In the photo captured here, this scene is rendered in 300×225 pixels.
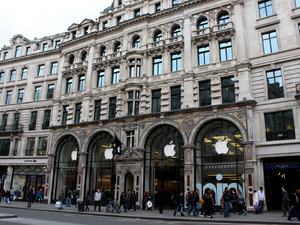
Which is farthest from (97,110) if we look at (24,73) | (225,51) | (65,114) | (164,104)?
(24,73)

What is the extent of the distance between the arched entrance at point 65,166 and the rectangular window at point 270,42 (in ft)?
80.1

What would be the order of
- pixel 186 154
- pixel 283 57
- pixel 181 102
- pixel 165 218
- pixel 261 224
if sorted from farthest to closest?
pixel 181 102
pixel 186 154
pixel 283 57
pixel 165 218
pixel 261 224

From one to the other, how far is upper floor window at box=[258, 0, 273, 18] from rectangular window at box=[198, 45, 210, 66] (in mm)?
6169

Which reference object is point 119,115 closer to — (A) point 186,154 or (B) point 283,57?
(A) point 186,154

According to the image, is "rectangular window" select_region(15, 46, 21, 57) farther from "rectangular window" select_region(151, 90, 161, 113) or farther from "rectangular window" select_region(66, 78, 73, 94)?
"rectangular window" select_region(151, 90, 161, 113)

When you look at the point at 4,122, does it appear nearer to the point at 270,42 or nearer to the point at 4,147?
the point at 4,147

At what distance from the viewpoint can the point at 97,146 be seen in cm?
3316

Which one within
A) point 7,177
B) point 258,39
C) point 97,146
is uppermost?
point 258,39

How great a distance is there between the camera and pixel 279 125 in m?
23.5

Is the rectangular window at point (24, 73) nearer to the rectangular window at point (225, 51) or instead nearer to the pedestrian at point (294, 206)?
the rectangular window at point (225, 51)

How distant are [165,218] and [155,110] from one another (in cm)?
1338

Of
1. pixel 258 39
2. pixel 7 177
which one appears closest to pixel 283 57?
pixel 258 39

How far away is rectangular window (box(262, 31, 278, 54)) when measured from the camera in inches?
1006

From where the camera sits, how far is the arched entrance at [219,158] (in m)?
24.4
